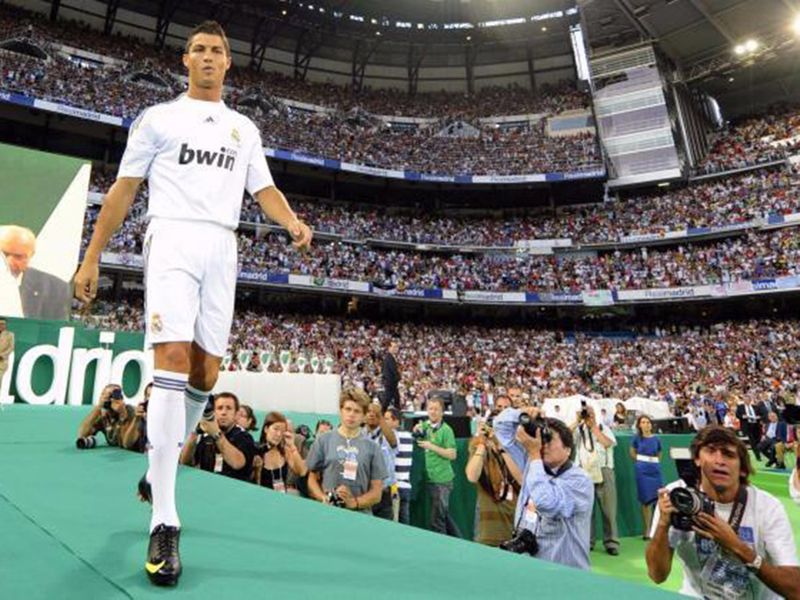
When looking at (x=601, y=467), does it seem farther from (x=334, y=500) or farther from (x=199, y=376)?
(x=199, y=376)

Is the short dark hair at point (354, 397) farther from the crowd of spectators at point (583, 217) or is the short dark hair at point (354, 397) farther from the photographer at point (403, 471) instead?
the crowd of spectators at point (583, 217)

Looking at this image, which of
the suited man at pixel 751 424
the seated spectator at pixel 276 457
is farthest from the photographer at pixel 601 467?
the suited man at pixel 751 424

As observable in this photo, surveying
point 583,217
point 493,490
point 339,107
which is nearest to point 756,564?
point 493,490

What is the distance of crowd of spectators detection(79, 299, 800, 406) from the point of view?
26.9m

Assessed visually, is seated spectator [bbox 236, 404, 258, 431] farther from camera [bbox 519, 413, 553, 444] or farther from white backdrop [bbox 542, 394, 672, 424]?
white backdrop [bbox 542, 394, 672, 424]

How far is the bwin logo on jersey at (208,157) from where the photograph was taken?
2373mm

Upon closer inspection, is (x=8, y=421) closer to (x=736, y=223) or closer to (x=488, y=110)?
(x=736, y=223)

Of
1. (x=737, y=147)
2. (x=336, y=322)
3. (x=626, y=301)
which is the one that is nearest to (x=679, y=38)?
(x=737, y=147)

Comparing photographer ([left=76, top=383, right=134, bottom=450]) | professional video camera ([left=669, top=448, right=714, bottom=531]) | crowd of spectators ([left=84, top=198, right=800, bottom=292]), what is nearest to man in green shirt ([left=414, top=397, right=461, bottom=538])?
photographer ([left=76, top=383, right=134, bottom=450])

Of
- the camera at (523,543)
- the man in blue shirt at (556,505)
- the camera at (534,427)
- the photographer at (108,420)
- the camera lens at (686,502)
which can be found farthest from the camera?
the photographer at (108,420)

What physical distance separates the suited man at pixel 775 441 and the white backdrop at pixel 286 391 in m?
12.4

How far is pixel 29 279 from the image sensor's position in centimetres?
1378

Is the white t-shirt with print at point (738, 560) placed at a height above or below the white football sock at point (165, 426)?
below

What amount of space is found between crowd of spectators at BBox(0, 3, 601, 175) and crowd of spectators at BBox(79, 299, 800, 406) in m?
12.3
